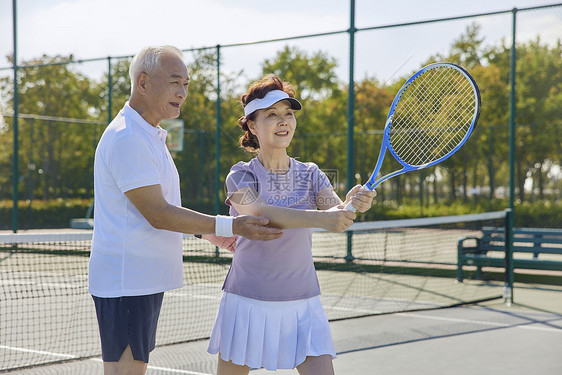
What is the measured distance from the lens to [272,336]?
9.50 feet

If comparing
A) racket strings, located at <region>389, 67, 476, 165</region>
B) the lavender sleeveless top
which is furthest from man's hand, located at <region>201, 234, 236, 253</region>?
racket strings, located at <region>389, 67, 476, 165</region>

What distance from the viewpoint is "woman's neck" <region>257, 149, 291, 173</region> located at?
9.75 feet

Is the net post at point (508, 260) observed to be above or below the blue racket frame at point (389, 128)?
below

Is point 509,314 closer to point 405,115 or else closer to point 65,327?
point 405,115

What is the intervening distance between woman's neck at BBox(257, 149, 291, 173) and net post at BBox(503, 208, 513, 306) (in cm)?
577

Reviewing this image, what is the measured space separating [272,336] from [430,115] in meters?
1.98

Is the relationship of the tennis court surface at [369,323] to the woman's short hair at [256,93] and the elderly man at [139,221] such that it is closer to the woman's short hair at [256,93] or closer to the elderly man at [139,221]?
the woman's short hair at [256,93]

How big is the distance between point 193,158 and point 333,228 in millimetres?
21125

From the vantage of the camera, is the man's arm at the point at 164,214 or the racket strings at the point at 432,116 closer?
the man's arm at the point at 164,214

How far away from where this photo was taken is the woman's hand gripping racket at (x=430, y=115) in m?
3.36

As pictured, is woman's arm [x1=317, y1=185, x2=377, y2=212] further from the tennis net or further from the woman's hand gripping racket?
the tennis net

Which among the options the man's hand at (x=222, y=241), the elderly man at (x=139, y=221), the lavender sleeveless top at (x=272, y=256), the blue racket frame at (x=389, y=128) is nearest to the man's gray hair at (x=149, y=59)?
the elderly man at (x=139, y=221)

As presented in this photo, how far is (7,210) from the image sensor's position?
2327 centimetres

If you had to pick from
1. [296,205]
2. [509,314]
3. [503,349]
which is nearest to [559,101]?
[509,314]
